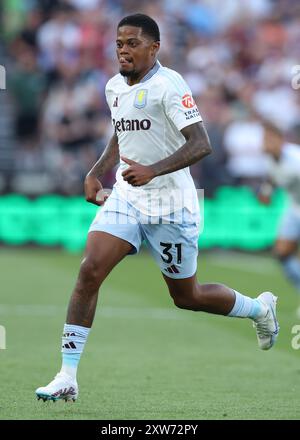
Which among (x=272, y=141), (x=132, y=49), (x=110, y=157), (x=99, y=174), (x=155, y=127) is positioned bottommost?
(x=272, y=141)

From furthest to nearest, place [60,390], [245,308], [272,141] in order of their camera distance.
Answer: [272,141] → [245,308] → [60,390]

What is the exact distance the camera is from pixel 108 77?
21.7m

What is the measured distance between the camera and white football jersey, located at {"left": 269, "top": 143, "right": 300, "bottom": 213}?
12484 millimetres

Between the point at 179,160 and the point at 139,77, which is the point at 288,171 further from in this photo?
the point at 179,160

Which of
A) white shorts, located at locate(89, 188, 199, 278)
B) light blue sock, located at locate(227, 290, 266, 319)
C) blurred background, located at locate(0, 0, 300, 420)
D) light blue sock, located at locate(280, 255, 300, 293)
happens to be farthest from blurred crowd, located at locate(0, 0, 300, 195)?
white shorts, located at locate(89, 188, 199, 278)

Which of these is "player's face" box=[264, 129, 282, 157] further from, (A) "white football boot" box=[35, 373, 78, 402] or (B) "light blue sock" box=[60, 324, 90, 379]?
(A) "white football boot" box=[35, 373, 78, 402]

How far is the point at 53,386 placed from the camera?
7.11 meters

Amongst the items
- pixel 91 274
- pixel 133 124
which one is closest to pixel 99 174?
pixel 133 124

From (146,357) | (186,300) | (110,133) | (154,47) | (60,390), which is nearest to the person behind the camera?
(60,390)

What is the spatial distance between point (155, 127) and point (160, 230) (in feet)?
2.37

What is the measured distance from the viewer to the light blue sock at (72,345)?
24.0ft

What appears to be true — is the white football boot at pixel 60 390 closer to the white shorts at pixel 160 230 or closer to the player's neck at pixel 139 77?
the white shorts at pixel 160 230

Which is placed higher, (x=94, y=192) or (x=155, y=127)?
(x=155, y=127)

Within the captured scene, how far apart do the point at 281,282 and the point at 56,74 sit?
8.01 meters
